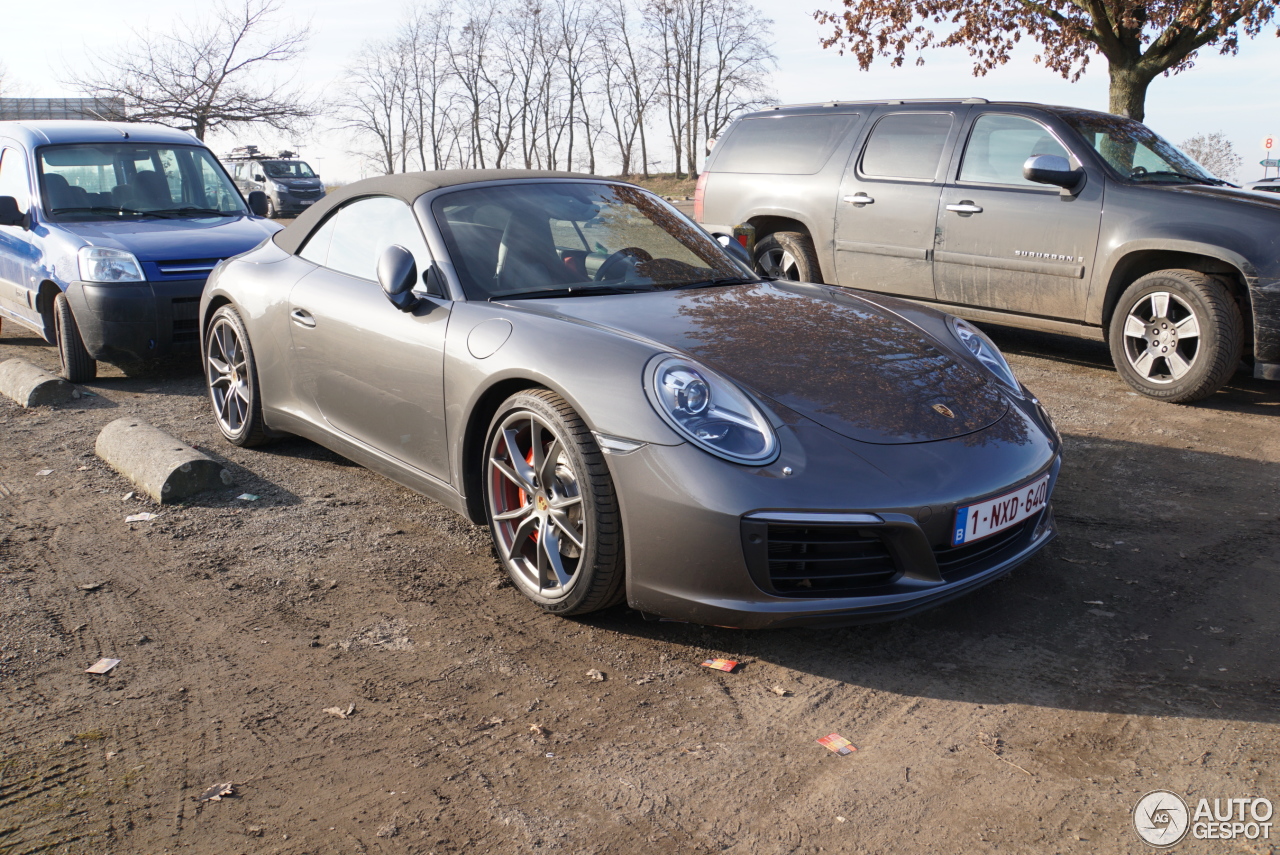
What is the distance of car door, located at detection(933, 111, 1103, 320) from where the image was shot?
21.3ft

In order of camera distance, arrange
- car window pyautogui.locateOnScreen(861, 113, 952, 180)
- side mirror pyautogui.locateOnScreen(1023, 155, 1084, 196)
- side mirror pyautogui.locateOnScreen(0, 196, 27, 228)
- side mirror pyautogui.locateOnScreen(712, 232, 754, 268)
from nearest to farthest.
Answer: side mirror pyautogui.locateOnScreen(712, 232, 754, 268), side mirror pyautogui.locateOnScreen(1023, 155, 1084, 196), side mirror pyautogui.locateOnScreen(0, 196, 27, 228), car window pyautogui.locateOnScreen(861, 113, 952, 180)

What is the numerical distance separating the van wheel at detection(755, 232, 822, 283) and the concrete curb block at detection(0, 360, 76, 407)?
501 centimetres

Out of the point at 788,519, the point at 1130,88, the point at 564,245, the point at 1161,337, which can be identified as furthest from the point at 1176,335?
the point at 1130,88

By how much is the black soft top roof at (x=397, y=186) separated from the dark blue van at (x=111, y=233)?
89.6 inches

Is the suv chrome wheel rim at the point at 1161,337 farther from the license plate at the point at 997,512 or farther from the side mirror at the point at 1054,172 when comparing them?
the license plate at the point at 997,512

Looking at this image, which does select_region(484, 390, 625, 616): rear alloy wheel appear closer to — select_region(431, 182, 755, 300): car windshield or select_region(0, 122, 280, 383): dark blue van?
select_region(431, 182, 755, 300): car windshield

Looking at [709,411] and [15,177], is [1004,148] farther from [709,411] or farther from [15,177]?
[15,177]

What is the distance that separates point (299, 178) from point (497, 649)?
31060mm

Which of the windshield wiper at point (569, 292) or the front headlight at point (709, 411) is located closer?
the front headlight at point (709, 411)

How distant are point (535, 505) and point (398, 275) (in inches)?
40.5

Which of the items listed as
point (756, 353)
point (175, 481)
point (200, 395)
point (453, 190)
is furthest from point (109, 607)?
point (200, 395)

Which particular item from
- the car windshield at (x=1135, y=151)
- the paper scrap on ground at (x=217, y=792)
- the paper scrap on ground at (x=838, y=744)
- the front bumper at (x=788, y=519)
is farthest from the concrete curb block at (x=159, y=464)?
the car windshield at (x=1135, y=151)

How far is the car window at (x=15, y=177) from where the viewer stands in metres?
7.26

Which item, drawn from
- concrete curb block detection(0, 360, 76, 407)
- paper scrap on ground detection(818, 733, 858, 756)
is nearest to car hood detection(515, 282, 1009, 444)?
paper scrap on ground detection(818, 733, 858, 756)
